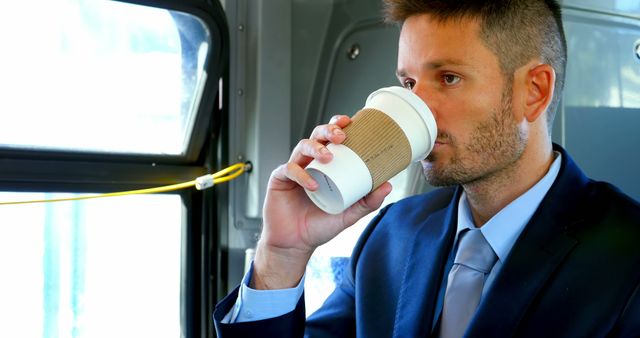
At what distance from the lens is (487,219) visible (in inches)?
73.9

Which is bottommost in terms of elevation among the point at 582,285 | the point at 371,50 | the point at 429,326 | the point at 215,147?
the point at 429,326

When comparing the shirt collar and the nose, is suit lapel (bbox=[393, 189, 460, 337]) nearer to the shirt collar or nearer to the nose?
the shirt collar

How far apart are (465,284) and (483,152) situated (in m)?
0.32

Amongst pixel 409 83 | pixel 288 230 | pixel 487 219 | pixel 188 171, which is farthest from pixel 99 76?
pixel 487 219

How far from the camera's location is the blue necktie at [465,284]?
175 centimetres

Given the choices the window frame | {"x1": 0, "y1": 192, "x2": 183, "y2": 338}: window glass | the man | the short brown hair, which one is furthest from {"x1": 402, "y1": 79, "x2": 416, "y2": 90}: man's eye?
{"x1": 0, "y1": 192, "x2": 183, "y2": 338}: window glass

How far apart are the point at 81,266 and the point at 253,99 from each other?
2.51 feet

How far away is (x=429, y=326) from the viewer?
1.79m

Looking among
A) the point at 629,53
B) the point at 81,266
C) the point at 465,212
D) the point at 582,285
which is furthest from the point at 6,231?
the point at 629,53

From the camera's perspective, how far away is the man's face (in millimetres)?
1671

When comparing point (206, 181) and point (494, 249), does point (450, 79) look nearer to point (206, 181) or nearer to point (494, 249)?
point (494, 249)

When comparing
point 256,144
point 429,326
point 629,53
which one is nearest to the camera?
point 429,326

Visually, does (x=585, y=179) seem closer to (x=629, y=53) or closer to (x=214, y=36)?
(x=629, y=53)

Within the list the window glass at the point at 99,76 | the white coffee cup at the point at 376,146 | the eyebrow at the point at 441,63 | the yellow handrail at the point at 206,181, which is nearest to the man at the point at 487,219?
the eyebrow at the point at 441,63
